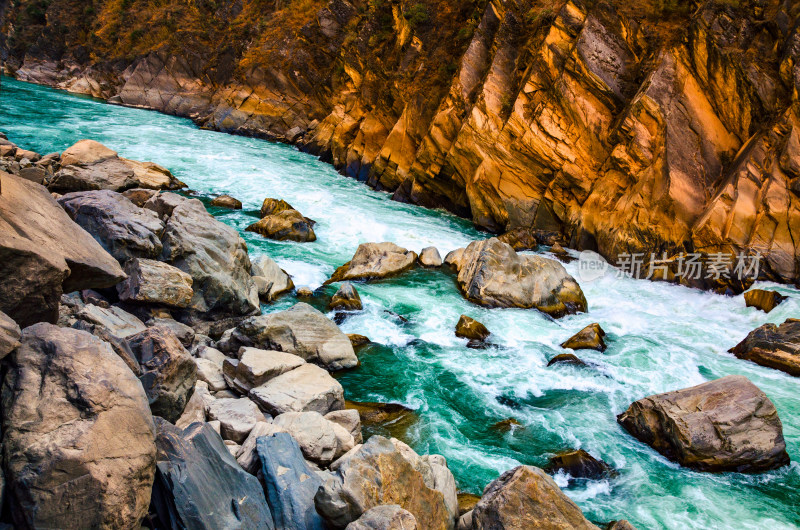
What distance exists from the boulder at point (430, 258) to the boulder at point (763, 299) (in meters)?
9.00

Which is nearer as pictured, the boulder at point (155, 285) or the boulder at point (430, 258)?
the boulder at point (155, 285)

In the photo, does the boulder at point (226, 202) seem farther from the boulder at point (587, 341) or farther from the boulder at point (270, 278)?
the boulder at point (587, 341)

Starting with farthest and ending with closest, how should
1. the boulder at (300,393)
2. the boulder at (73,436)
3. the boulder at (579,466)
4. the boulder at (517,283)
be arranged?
the boulder at (517,283), the boulder at (579,466), the boulder at (300,393), the boulder at (73,436)

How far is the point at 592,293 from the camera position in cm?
1644

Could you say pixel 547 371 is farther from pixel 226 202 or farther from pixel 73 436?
pixel 226 202

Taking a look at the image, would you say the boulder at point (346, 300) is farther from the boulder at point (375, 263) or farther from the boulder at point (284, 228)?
the boulder at point (284, 228)

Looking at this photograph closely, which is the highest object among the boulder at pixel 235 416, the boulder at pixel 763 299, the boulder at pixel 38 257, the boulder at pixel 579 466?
the boulder at pixel 763 299

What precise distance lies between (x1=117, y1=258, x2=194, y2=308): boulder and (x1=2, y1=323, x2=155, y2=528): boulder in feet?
17.2

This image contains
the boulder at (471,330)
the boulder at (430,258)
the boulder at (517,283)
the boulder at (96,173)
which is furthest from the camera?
the boulder at (430,258)

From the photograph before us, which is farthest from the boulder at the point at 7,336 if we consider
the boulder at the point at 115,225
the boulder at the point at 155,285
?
the boulder at the point at 115,225

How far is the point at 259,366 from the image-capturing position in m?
9.05

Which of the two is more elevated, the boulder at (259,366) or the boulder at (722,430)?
the boulder at (722,430)

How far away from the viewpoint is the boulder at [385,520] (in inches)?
209

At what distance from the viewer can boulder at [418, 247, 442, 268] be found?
1778 centimetres
